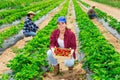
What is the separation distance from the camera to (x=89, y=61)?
7656 mm

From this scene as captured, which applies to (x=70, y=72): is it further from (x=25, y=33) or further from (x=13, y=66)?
(x=25, y=33)

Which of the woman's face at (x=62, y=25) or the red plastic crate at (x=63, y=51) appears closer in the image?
the red plastic crate at (x=63, y=51)

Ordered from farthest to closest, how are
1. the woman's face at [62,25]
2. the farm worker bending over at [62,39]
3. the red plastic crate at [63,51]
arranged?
the farm worker bending over at [62,39]
the woman's face at [62,25]
the red plastic crate at [63,51]

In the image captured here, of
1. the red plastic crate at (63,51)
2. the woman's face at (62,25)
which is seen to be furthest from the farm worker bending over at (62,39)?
the red plastic crate at (63,51)

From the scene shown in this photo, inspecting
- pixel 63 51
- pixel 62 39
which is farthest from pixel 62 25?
pixel 63 51

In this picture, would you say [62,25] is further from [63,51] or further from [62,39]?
[63,51]

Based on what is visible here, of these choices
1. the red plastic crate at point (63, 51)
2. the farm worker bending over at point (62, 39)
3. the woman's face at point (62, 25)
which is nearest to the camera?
the red plastic crate at point (63, 51)

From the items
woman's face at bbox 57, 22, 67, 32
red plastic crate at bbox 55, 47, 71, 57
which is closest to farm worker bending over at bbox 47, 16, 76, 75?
woman's face at bbox 57, 22, 67, 32

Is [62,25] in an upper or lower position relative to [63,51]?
upper

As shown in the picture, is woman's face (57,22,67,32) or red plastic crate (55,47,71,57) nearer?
red plastic crate (55,47,71,57)

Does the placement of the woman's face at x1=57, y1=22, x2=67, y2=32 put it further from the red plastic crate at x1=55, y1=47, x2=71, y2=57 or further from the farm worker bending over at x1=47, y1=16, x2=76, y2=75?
the red plastic crate at x1=55, y1=47, x2=71, y2=57

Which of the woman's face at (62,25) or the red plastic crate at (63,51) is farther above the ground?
the woman's face at (62,25)

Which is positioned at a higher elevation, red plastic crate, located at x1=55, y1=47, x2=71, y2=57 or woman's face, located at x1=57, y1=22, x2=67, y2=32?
woman's face, located at x1=57, y1=22, x2=67, y2=32

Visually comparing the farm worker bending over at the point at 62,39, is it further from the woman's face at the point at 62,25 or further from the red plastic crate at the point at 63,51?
the red plastic crate at the point at 63,51
